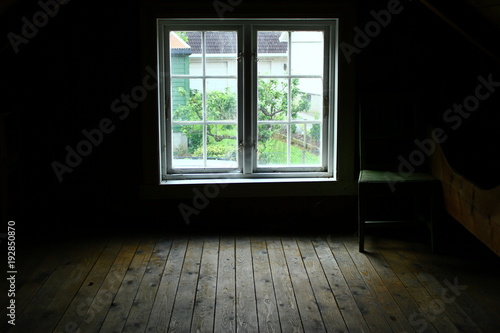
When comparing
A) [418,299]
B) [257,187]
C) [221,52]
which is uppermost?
[221,52]

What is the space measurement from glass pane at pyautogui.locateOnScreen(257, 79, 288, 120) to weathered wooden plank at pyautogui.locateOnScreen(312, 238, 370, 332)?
1.00 metres

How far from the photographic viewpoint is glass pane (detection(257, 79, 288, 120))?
13.8 feet

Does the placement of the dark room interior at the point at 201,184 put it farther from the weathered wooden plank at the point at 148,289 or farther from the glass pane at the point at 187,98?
the glass pane at the point at 187,98

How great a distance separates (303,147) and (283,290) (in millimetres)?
1533

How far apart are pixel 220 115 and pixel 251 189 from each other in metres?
0.61

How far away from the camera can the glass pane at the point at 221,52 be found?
13.5 feet

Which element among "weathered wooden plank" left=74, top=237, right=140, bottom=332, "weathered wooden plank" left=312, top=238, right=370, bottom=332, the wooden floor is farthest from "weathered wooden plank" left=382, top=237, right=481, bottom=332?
"weathered wooden plank" left=74, top=237, right=140, bottom=332

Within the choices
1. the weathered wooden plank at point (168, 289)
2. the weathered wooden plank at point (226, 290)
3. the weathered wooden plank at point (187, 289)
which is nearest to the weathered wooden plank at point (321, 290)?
the weathered wooden plank at point (226, 290)

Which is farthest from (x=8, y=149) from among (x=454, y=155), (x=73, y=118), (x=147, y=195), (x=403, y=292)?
(x=454, y=155)

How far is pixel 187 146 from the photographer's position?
4230 mm

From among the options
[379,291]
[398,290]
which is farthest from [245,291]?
[398,290]

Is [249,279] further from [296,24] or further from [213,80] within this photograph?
[296,24]

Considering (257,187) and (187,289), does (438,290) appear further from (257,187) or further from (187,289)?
(257,187)

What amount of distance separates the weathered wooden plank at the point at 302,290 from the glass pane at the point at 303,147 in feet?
2.27
